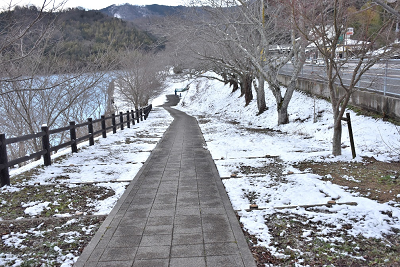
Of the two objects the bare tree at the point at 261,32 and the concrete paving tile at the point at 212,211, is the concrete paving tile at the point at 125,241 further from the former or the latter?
the bare tree at the point at 261,32

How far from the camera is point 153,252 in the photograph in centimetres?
373

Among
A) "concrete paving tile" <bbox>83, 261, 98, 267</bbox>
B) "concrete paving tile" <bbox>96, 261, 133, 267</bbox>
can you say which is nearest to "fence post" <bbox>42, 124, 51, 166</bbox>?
"concrete paving tile" <bbox>83, 261, 98, 267</bbox>

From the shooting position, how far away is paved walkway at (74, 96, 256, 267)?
360 centimetres

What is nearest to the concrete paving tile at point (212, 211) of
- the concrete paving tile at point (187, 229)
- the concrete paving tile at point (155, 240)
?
the concrete paving tile at point (187, 229)

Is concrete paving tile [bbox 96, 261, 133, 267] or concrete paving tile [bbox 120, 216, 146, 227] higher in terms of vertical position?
concrete paving tile [bbox 96, 261, 133, 267]

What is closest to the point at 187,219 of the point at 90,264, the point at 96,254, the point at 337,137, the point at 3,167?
the point at 96,254

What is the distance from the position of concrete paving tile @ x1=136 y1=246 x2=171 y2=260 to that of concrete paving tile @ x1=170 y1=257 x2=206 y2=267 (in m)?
0.14

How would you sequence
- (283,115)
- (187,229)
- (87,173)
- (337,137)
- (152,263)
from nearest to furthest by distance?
(152,263) → (187,229) → (87,173) → (337,137) → (283,115)

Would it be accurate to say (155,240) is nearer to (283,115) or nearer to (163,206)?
(163,206)

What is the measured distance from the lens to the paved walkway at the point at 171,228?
3600 mm

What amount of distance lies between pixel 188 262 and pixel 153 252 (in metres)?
0.48

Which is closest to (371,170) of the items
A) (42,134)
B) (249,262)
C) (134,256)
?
(249,262)

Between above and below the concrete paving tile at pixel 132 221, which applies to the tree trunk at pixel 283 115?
above

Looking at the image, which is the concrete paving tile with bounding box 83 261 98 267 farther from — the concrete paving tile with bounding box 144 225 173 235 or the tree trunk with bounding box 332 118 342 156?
the tree trunk with bounding box 332 118 342 156
